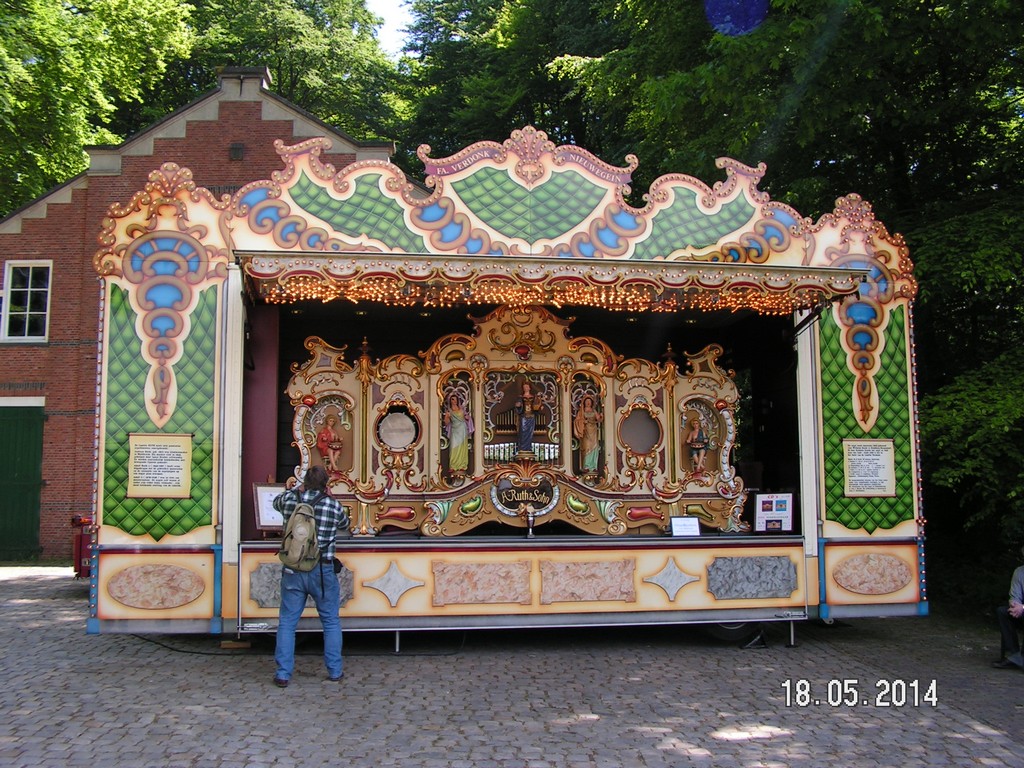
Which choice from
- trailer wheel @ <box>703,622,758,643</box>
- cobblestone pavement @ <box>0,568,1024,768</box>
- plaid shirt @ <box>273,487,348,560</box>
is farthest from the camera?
trailer wheel @ <box>703,622,758,643</box>

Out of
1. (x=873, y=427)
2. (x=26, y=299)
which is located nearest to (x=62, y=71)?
(x=26, y=299)

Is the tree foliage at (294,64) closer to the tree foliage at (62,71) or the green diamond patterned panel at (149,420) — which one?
the tree foliage at (62,71)

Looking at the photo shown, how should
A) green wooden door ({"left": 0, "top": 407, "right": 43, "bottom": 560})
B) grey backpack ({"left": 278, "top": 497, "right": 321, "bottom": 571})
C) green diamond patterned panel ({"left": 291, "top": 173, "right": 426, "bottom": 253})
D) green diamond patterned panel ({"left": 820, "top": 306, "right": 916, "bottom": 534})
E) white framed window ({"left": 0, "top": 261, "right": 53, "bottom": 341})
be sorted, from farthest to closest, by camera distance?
white framed window ({"left": 0, "top": 261, "right": 53, "bottom": 341})
green wooden door ({"left": 0, "top": 407, "right": 43, "bottom": 560})
green diamond patterned panel ({"left": 820, "top": 306, "right": 916, "bottom": 534})
green diamond patterned panel ({"left": 291, "top": 173, "right": 426, "bottom": 253})
grey backpack ({"left": 278, "top": 497, "right": 321, "bottom": 571})

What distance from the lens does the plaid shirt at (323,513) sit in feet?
23.2

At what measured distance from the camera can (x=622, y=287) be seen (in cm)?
803

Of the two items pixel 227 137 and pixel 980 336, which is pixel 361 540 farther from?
pixel 227 137

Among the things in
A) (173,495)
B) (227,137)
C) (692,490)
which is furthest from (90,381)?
(692,490)

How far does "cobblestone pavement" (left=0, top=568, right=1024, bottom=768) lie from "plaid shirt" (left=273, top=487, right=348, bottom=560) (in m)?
1.11

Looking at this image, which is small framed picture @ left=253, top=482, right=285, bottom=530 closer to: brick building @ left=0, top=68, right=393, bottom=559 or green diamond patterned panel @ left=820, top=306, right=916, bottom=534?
green diamond patterned panel @ left=820, top=306, right=916, bottom=534

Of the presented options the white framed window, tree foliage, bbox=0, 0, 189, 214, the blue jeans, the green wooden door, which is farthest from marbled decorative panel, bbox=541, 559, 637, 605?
tree foliage, bbox=0, 0, 189, 214

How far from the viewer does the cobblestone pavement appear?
17.8 ft

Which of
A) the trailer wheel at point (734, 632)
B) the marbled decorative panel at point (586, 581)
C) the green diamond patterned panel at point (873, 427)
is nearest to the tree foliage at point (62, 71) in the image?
the marbled decorative panel at point (586, 581)
